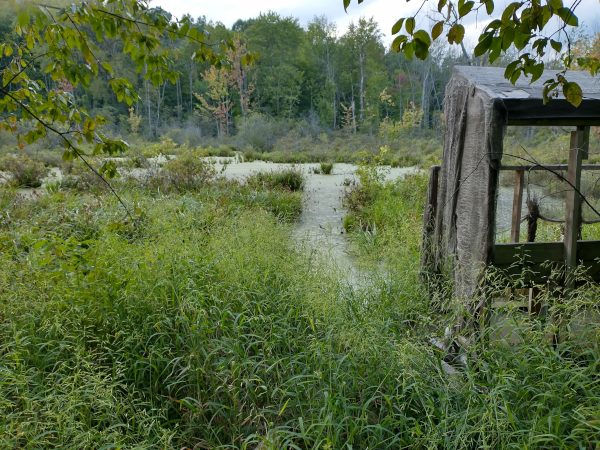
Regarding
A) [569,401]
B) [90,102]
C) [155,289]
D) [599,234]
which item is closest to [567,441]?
[569,401]

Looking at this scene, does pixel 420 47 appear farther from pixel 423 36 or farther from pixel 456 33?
pixel 456 33

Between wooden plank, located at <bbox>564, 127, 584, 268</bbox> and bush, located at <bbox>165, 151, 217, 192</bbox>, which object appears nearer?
wooden plank, located at <bbox>564, 127, 584, 268</bbox>

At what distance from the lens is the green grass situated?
1885mm

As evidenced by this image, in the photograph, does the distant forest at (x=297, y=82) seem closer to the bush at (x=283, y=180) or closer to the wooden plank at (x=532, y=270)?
the bush at (x=283, y=180)

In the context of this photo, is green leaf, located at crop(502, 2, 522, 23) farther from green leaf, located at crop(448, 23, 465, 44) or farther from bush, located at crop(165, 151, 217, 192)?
bush, located at crop(165, 151, 217, 192)

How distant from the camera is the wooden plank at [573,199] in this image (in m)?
2.51

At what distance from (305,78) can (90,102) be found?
Result: 68.5 ft

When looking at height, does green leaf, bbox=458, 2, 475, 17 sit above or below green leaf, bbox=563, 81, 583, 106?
above

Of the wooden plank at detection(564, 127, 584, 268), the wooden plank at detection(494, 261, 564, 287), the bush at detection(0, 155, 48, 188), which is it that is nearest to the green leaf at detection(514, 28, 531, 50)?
the wooden plank at detection(564, 127, 584, 268)

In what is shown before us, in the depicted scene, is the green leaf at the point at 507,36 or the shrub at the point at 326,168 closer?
the green leaf at the point at 507,36

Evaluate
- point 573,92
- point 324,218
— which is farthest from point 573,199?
point 324,218

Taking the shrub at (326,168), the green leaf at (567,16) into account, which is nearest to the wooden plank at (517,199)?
the green leaf at (567,16)

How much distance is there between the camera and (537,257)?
263cm

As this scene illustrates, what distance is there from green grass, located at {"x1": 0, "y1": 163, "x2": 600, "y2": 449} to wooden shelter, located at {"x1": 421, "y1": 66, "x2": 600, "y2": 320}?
0.46 m
